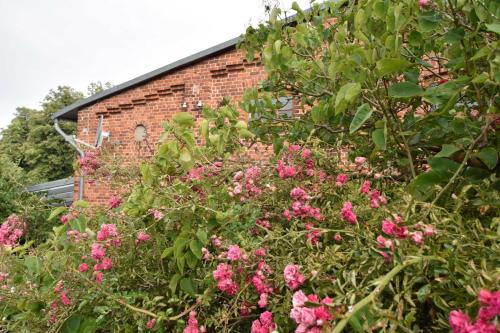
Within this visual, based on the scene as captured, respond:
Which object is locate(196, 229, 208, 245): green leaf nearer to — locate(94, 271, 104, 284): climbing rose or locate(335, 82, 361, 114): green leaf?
locate(94, 271, 104, 284): climbing rose

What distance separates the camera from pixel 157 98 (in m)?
9.45

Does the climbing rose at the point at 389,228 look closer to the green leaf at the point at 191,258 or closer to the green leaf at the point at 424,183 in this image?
the green leaf at the point at 424,183

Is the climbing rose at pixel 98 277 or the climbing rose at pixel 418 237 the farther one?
the climbing rose at pixel 98 277

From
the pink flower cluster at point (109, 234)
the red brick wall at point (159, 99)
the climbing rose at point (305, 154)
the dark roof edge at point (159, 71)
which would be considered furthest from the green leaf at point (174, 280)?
the dark roof edge at point (159, 71)

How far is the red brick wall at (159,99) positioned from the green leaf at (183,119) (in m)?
6.05

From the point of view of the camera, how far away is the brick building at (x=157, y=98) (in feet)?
27.8

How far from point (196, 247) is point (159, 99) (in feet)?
27.1

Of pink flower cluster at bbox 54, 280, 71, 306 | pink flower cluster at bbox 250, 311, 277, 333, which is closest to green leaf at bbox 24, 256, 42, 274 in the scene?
pink flower cluster at bbox 54, 280, 71, 306

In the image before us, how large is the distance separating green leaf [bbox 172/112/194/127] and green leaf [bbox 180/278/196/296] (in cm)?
76

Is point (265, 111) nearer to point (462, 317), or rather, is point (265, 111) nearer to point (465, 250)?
point (465, 250)

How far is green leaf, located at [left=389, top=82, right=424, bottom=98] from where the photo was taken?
1258 millimetres

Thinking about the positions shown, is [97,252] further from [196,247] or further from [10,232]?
[10,232]

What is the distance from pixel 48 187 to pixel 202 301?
13.8 metres

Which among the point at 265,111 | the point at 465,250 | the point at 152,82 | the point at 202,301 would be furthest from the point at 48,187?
the point at 465,250
